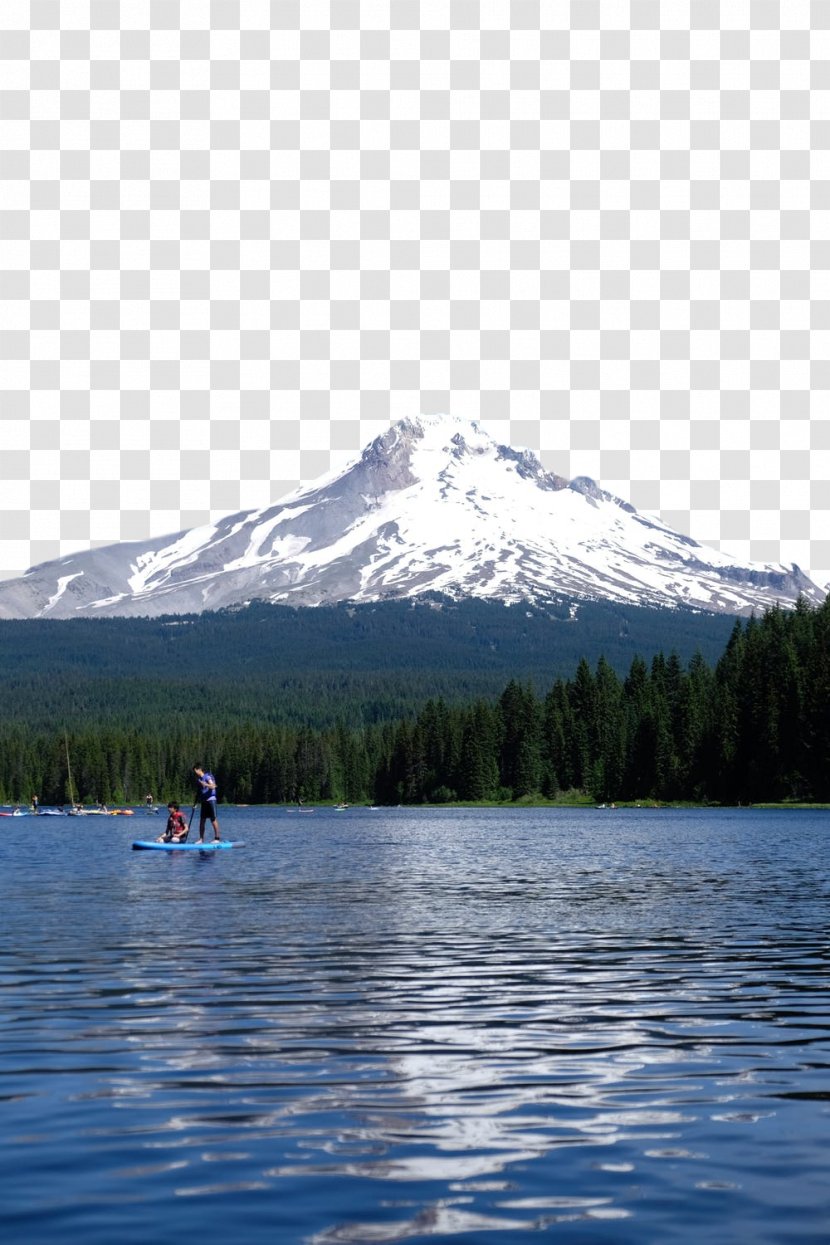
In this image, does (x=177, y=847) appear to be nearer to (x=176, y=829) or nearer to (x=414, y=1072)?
(x=176, y=829)

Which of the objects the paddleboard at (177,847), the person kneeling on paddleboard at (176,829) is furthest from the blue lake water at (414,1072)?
the person kneeling on paddleboard at (176,829)

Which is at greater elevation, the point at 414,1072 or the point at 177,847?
the point at 177,847

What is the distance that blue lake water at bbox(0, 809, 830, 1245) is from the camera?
13.3 m

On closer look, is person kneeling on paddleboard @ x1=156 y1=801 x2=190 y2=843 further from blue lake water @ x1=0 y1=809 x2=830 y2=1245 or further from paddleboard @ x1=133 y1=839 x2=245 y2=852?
blue lake water @ x1=0 y1=809 x2=830 y2=1245

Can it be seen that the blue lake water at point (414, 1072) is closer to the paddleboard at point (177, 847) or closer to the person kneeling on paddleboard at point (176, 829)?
the paddleboard at point (177, 847)

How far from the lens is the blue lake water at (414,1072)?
43.6 feet

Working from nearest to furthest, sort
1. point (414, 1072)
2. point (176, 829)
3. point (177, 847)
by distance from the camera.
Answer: point (414, 1072) < point (177, 847) < point (176, 829)

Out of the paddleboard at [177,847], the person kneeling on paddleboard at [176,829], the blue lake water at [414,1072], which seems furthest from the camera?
the person kneeling on paddleboard at [176,829]

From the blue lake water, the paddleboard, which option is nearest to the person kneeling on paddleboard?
the paddleboard

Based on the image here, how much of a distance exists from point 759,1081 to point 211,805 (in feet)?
215

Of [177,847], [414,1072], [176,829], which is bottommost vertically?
[414,1072]

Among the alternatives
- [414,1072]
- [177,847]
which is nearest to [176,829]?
[177,847]

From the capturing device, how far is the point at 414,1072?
19250 millimetres

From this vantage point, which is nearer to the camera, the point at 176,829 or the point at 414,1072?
the point at 414,1072
